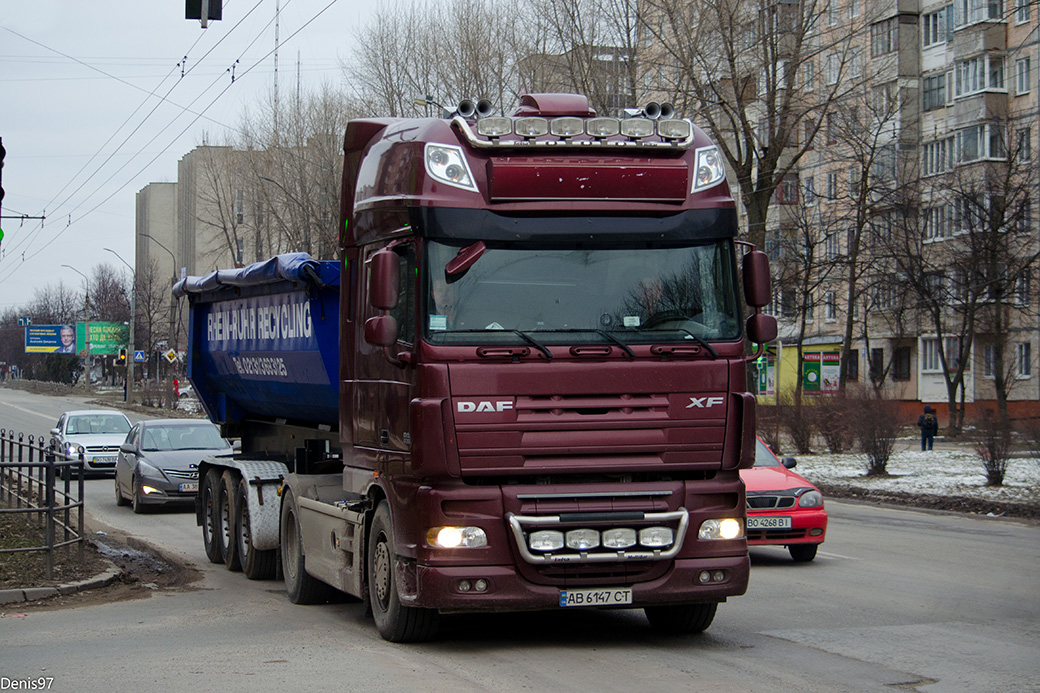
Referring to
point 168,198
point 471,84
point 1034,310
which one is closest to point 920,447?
point 1034,310

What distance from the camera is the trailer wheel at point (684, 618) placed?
356 inches

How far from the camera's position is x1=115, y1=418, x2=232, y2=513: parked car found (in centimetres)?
2027

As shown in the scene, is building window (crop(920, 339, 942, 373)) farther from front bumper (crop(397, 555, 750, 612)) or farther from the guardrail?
front bumper (crop(397, 555, 750, 612))

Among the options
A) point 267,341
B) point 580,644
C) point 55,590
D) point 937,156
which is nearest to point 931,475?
point 267,341

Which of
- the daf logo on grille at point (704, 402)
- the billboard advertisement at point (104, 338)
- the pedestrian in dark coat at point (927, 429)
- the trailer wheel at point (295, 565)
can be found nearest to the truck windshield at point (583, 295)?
the daf logo on grille at point (704, 402)

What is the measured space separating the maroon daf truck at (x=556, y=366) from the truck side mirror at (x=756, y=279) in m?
0.01

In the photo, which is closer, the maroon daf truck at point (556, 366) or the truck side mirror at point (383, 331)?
the maroon daf truck at point (556, 366)

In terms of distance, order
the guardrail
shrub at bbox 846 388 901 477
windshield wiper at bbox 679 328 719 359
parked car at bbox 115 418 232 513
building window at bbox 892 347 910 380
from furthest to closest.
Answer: building window at bbox 892 347 910 380 < shrub at bbox 846 388 901 477 < parked car at bbox 115 418 232 513 < the guardrail < windshield wiper at bbox 679 328 719 359

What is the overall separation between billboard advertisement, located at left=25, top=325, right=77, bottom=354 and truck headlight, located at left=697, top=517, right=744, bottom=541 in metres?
113

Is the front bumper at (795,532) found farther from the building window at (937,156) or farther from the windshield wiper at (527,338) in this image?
the building window at (937,156)

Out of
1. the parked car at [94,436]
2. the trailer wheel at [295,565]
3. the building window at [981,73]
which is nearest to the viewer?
the trailer wheel at [295,565]

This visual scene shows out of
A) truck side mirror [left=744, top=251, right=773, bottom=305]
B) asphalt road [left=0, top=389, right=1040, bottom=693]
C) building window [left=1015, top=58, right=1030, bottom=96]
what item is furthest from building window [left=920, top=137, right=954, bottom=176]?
truck side mirror [left=744, top=251, right=773, bottom=305]

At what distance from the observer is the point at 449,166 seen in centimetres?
833

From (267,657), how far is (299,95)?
51.1 metres
